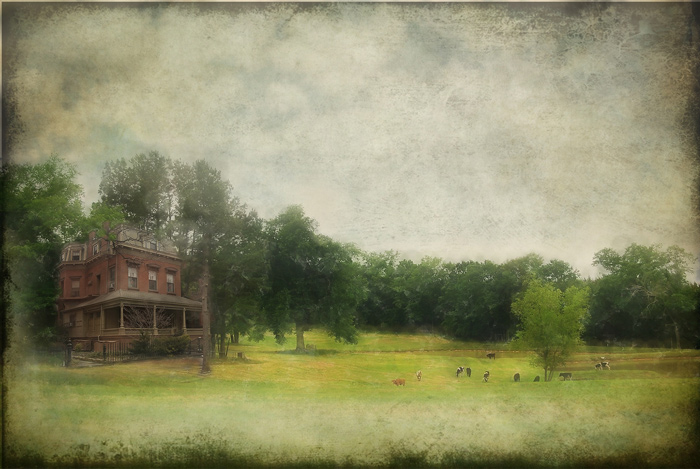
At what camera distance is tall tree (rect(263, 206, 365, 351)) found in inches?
217

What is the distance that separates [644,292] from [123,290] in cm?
495

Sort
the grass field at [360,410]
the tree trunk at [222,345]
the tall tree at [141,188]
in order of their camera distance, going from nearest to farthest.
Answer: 1. the grass field at [360,410]
2. the tree trunk at [222,345]
3. the tall tree at [141,188]

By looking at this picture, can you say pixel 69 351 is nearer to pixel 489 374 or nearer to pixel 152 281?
pixel 152 281

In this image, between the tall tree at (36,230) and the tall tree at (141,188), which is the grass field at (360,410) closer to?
the tall tree at (36,230)

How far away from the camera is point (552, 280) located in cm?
553

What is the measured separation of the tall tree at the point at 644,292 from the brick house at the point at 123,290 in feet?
12.7

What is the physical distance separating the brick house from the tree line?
12cm

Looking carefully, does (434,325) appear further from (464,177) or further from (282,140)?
(282,140)

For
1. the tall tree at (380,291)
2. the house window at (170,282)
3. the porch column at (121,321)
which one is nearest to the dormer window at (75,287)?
the porch column at (121,321)

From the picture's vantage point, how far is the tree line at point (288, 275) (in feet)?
18.1

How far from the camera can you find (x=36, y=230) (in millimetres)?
5664

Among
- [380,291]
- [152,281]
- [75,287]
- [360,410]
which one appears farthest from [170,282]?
[360,410]

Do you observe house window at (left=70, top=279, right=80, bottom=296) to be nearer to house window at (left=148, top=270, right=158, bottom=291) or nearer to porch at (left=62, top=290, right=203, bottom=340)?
porch at (left=62, top=290, right=203, bottom=340)

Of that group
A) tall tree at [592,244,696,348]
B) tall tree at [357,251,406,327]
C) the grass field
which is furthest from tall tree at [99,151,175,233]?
tall tree at [592,244,696,348]
